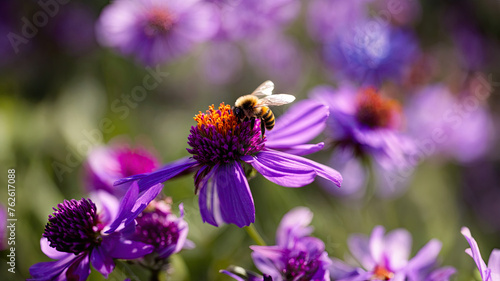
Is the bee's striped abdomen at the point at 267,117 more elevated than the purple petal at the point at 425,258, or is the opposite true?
the bee's striped abdomen at the point at 267,117

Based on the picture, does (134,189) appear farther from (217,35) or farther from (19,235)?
(217,35)

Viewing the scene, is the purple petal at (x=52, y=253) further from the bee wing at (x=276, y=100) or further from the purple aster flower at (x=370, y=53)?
the purple aster flower at (x=370, y=53)

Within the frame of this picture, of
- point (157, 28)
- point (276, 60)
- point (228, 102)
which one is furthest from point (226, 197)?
point (276, 60)

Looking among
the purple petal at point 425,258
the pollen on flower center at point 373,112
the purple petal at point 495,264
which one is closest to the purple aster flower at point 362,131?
the pollen on flower center at point 373,112

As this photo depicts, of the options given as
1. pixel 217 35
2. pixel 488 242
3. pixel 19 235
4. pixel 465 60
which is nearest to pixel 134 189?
pixel 19 235

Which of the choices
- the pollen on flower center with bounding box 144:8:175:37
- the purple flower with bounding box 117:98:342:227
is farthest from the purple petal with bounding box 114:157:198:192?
the pollen on flower center with bounding box 144:8:175:37
